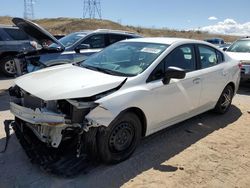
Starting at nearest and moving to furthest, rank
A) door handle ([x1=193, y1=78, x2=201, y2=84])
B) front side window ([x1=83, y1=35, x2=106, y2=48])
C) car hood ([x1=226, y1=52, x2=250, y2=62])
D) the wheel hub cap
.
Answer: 1. the wheel hub cap
2. door handle ([x1=193, y1=78, x2=201, y2=84])
3. front side window ([x1=83, y1=35, x2=106, y2=48])
4. car hood ([x1=226, y1=52, x2=250, y2=62])

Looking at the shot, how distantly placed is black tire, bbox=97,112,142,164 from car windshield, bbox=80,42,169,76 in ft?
2.33

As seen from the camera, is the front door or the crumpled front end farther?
the front door

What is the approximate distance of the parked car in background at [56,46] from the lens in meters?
6.97

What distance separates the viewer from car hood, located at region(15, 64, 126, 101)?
381 cm

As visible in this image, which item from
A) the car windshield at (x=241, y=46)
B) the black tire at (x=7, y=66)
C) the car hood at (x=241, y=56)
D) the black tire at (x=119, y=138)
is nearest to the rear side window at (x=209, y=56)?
the black tire at (x=119, y=138)

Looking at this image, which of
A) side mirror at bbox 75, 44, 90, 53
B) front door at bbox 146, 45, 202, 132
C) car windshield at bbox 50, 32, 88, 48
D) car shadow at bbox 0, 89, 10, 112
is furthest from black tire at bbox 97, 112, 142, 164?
car windshield at bbox 50, 32, 88, 48

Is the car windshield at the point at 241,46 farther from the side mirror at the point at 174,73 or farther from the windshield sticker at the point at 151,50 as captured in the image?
the side mirror at the point at 174,73

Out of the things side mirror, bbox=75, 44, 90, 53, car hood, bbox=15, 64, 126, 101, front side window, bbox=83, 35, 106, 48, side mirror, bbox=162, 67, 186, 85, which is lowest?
car hood, bbox=15, 64, 126, 101

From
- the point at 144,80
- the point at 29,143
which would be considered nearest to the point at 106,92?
the point at 144,80

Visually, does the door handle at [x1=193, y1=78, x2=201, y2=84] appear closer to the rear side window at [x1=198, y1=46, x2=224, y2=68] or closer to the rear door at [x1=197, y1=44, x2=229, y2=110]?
Answer: the rear door at [x1=197, y1=44, x2=229, y2=110]

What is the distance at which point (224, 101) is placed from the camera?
6660mm

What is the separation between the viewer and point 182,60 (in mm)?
5312

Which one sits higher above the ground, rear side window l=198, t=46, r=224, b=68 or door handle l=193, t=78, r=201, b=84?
rear side window l=198, t=46, r=224, b=68

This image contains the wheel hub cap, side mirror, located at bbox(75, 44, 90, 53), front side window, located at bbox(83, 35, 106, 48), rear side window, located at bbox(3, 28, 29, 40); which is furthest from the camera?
rear side window, located at bbox(3, 28, 29, 40)
